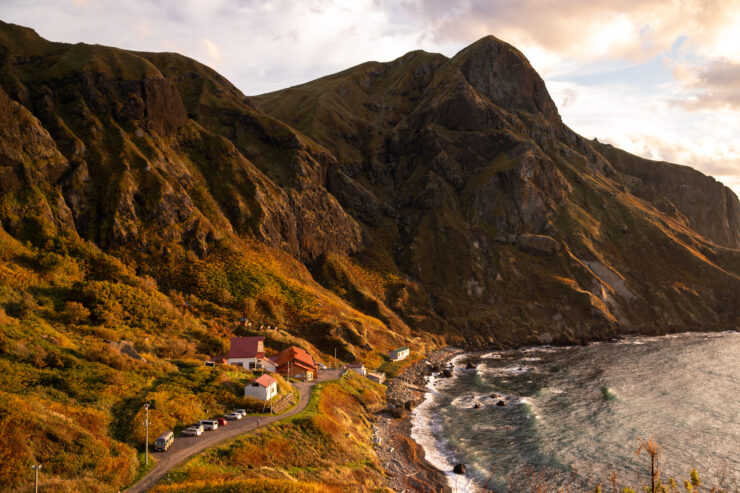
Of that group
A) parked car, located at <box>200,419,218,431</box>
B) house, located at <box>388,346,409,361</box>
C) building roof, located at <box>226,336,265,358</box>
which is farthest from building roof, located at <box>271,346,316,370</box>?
house, located at <box>388,346,409,361</box>

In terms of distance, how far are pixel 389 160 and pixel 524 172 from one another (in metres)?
58.7

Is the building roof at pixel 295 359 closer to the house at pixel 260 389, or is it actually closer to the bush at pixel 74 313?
the house at pixel 260 389

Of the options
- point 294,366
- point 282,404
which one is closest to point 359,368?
point 294,366

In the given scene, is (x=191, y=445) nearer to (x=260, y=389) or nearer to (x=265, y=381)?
(x=260, y=389)

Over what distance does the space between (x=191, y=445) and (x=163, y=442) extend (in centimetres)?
279

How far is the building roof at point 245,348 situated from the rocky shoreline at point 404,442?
22392 millimetres

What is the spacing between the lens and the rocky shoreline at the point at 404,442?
5072cm

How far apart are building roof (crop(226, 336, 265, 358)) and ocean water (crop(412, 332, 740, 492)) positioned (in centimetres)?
2812

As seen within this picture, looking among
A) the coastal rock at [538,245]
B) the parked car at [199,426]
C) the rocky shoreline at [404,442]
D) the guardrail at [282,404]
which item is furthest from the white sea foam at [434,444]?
the coastal rock at [538,245]

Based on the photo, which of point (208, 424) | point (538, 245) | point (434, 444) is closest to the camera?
point (208, 424)

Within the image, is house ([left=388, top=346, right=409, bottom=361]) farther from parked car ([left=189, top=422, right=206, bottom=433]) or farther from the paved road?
parked car ([left=189, top=422, right=206, bottom=433])

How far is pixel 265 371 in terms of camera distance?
70.4m

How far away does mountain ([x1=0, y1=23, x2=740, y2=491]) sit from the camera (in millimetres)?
51250

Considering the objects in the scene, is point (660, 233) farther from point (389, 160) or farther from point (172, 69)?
point (172, 69)
